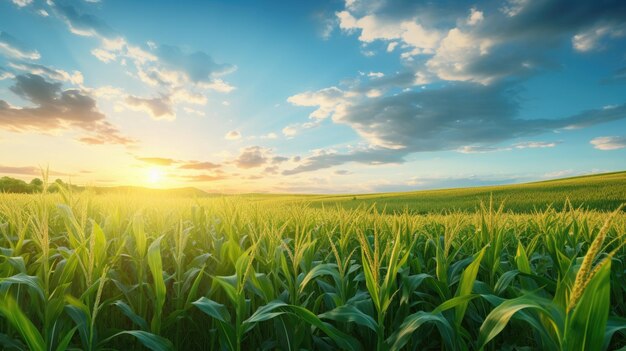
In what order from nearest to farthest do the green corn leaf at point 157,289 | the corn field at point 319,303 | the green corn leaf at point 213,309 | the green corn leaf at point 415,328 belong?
the corn field at point 319,303 < the green corn leaf at point 415,328 < the green corn leaf at point 213,309 < the green corn leaf at point 157,289

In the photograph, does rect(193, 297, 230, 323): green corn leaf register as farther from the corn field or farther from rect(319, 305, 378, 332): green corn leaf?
rect(319, 305, 378, 332): green corn leaf

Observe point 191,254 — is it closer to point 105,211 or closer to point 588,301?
point 105,211

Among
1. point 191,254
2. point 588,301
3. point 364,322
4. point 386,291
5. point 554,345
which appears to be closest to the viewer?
point 588,301

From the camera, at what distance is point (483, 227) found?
12.1 feet

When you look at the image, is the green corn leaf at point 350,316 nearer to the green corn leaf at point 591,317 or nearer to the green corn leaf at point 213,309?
the green corn leaf at point 213,309

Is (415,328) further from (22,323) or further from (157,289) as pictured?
(22,323)

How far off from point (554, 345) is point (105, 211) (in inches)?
300

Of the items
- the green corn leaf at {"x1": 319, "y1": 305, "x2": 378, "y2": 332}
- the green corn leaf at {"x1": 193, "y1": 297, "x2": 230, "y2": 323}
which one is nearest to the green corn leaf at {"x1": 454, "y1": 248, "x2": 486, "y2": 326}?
the green corn leaf at {"x1": 319, "y1": 305, "x2": 378, "y2": 332}

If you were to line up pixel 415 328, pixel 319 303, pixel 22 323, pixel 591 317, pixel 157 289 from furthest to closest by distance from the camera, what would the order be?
pixel 319 303 < pixel 157 289 < pixel 415 328 < pixel 22 323 < pixel 591 317

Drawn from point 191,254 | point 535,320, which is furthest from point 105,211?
point 535,320

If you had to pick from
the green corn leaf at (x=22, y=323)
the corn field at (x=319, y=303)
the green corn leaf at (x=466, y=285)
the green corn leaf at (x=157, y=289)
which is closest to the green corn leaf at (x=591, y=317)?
the corn field at (x=319, y=303)

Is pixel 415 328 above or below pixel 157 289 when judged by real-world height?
below

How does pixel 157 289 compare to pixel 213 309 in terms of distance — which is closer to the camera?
pixel 213 309

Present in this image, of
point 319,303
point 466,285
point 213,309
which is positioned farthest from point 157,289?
point 466,285
